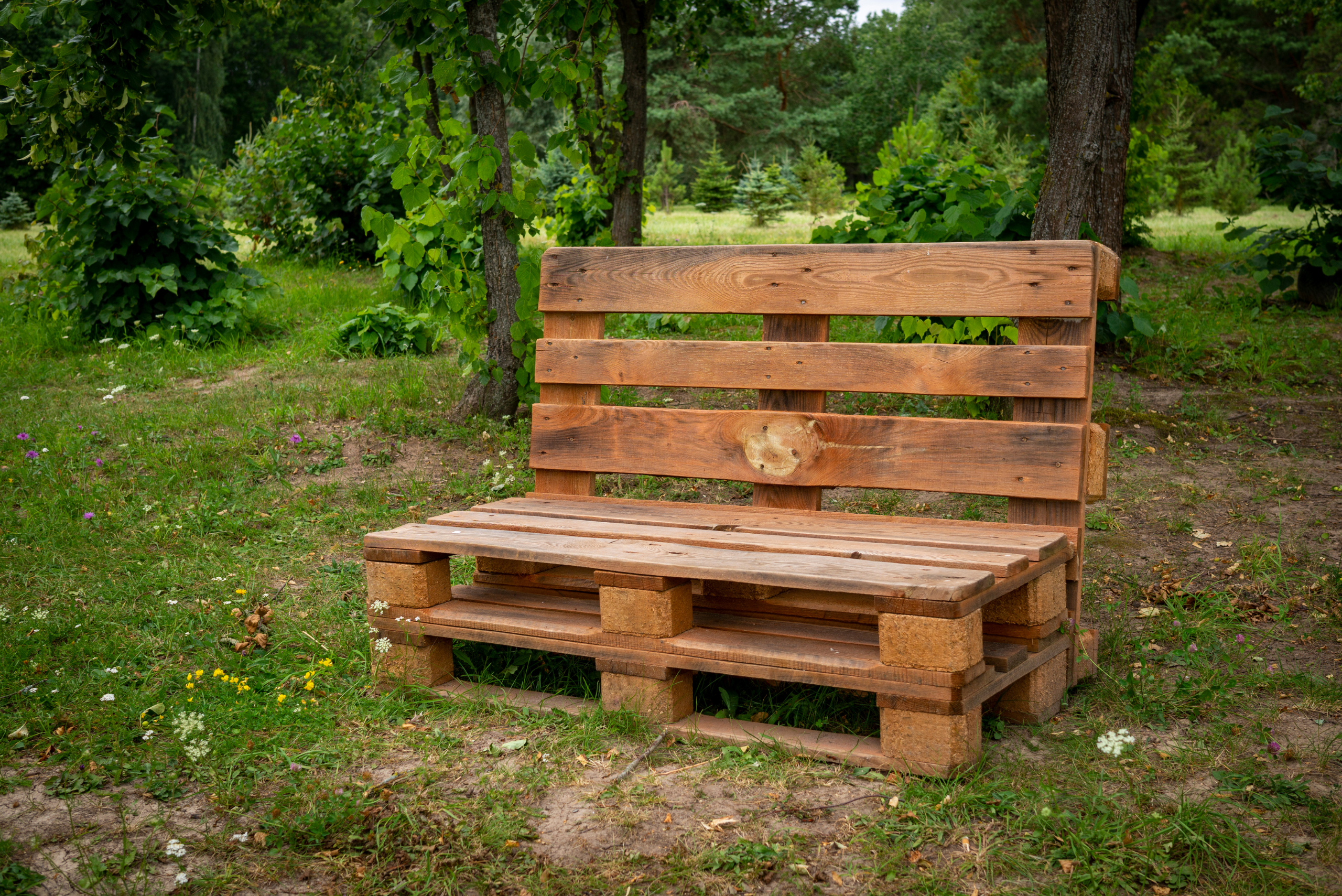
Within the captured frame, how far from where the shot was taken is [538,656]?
11.0 ft

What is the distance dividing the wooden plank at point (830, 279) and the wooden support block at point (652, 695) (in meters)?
1.12

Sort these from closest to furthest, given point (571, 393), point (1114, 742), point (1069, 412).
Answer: point (1114, 742), point (1069, 412), point (571, 393)

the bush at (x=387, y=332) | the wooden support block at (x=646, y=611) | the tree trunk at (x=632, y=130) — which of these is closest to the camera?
the wooden support block at (x=646, y=611)

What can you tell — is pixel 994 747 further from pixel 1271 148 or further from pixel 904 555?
pixel 1271 148

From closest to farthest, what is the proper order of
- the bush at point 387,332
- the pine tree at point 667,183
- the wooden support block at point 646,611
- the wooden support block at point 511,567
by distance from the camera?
the wooden support block at point 646,611 < the wooden support block at point 511,567 < the bush at point 387,332 < the pine tree at point 667,183

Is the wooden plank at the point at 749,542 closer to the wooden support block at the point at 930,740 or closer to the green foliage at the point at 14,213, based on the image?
the wooden support block at the point at 930,740

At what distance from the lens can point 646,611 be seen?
2654 millimetres

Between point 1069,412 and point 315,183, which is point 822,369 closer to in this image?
point 1069,412

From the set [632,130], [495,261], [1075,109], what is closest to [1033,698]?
[495,261]

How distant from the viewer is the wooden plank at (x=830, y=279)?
9.27ft

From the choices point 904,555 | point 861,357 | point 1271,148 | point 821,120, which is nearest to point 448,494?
point 861,357

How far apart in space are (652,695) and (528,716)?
1.28ft

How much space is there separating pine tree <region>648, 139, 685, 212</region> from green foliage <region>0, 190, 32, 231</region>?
1355 cm

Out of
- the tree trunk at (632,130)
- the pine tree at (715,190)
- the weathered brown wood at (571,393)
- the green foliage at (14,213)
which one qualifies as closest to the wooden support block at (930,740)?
the weathered brown wood at (571,393)
